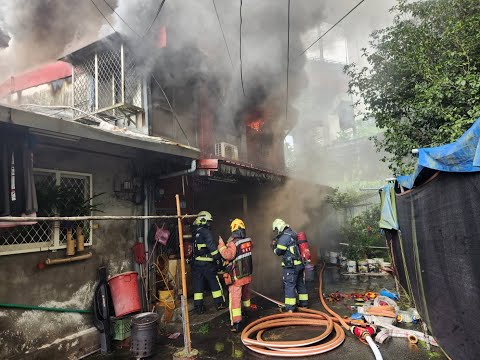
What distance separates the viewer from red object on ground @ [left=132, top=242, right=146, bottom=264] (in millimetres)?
6094

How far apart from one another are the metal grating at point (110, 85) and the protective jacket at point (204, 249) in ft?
11.1

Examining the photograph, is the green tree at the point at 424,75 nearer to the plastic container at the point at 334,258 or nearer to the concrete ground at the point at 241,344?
the concrete ground at the point at 241,344

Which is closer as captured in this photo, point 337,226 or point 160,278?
point 160,278

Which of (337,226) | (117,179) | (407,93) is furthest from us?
(337,226)

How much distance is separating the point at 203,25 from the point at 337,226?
11.5 meters

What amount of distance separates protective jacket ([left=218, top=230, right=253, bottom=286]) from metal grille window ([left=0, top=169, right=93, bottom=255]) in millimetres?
2565

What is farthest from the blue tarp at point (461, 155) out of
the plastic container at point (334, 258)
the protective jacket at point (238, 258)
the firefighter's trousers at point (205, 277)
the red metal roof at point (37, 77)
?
the plastic container at point (334, 258)

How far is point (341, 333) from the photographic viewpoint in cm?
502

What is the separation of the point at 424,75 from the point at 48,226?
7719mm

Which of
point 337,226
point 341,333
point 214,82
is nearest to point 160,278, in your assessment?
point 341,333

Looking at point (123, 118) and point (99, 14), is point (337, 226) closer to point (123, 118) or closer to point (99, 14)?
point (123, 118)

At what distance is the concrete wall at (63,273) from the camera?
4.23 m

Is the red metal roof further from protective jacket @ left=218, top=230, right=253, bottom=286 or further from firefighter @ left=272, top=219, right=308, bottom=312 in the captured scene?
firefighter @ left=272, top=219, right=308, bottom=312

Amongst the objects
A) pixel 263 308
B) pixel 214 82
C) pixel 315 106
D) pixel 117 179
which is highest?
pixel 315 106
